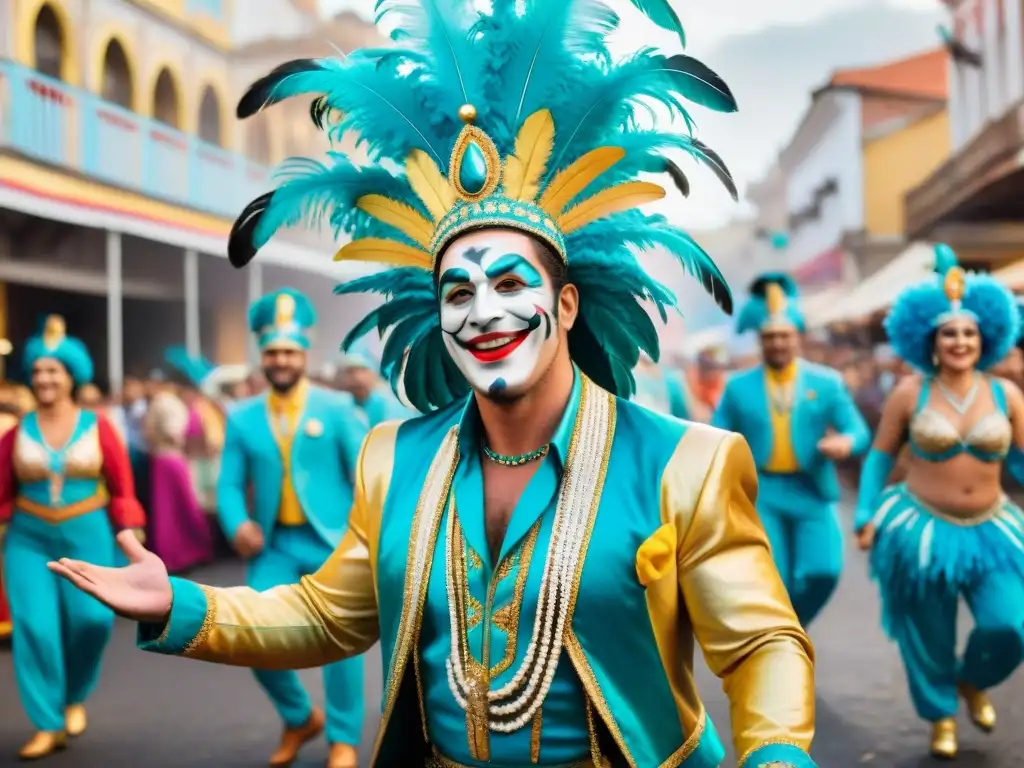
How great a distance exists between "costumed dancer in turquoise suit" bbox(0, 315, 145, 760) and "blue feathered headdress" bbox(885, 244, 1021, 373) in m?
3.76

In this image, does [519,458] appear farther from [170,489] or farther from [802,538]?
[170,489]

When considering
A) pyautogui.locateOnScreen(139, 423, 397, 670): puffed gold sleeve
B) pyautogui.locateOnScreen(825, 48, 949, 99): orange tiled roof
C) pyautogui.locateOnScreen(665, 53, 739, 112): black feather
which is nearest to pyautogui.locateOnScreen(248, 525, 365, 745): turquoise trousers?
pyautogui.locateOnScreen(139, 423, 397, 670): puffed gold sleeve

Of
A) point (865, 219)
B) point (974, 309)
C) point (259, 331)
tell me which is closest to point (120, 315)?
point (259, 331)

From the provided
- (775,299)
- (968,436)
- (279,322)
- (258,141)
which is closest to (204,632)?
(279,322)

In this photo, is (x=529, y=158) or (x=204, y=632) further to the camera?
(x=529, y=158)

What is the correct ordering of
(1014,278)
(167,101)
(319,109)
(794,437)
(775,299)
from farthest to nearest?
1. (167,101)
2. (1014,278)
3. (775,299)
4. (794,437)
5. (319,109)

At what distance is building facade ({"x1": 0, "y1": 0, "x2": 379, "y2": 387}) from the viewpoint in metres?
9.20

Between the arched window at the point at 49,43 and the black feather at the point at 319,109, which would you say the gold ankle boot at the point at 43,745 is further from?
the arched window at the point at 49,43

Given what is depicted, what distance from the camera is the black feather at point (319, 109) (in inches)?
102

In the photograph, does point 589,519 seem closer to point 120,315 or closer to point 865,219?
point 120,315

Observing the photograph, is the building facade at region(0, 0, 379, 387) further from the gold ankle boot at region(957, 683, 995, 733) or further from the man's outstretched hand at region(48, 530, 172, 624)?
the man's outstretched hand at region(48, 530, 172, 624)

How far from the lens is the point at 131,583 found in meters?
2.21

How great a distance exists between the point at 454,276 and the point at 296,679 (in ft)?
11.3

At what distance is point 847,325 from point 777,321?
12556 millimetres
